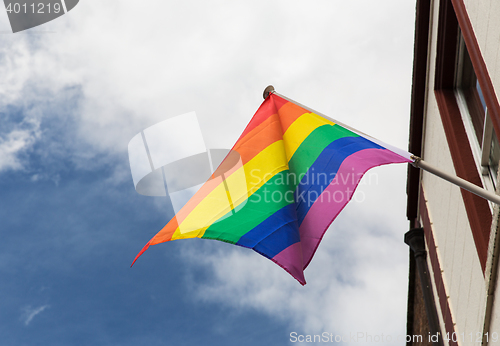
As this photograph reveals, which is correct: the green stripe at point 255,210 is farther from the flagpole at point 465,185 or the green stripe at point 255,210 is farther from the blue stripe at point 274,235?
the flagpole at point 465,185

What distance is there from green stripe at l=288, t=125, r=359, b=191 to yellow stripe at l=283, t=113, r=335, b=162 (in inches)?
2.5

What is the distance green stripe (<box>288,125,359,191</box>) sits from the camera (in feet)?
19.1

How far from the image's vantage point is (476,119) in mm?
6379

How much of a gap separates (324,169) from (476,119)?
248 centimetres

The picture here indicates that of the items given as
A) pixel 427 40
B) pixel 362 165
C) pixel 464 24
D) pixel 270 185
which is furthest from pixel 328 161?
pixel 427 40

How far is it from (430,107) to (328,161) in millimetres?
3279

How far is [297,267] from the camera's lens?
5457 mm

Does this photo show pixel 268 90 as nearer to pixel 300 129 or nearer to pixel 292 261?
pixel 300 129

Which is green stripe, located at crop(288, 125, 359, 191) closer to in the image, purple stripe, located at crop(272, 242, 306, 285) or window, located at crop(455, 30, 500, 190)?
purple stripe, located at crop(272, 242, 306, 285)

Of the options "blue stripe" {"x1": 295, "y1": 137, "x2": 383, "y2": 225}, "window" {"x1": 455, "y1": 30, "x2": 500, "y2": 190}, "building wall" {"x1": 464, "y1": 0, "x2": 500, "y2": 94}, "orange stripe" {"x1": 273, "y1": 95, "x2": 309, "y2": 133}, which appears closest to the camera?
"building wall" {"x1": 464, "y1": 0, "x2": 500, "y2": 94}

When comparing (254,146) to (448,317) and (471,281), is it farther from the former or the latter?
(448,317)

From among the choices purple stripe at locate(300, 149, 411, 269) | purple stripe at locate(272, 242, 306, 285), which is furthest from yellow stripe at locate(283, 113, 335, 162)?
purple stripe at locate(272, 242, 306, 285)

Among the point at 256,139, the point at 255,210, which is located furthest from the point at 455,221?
the point at 256,139

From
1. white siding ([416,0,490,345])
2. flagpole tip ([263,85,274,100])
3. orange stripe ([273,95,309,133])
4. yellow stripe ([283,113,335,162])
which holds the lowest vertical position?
white siding ([416,0,490,345])
